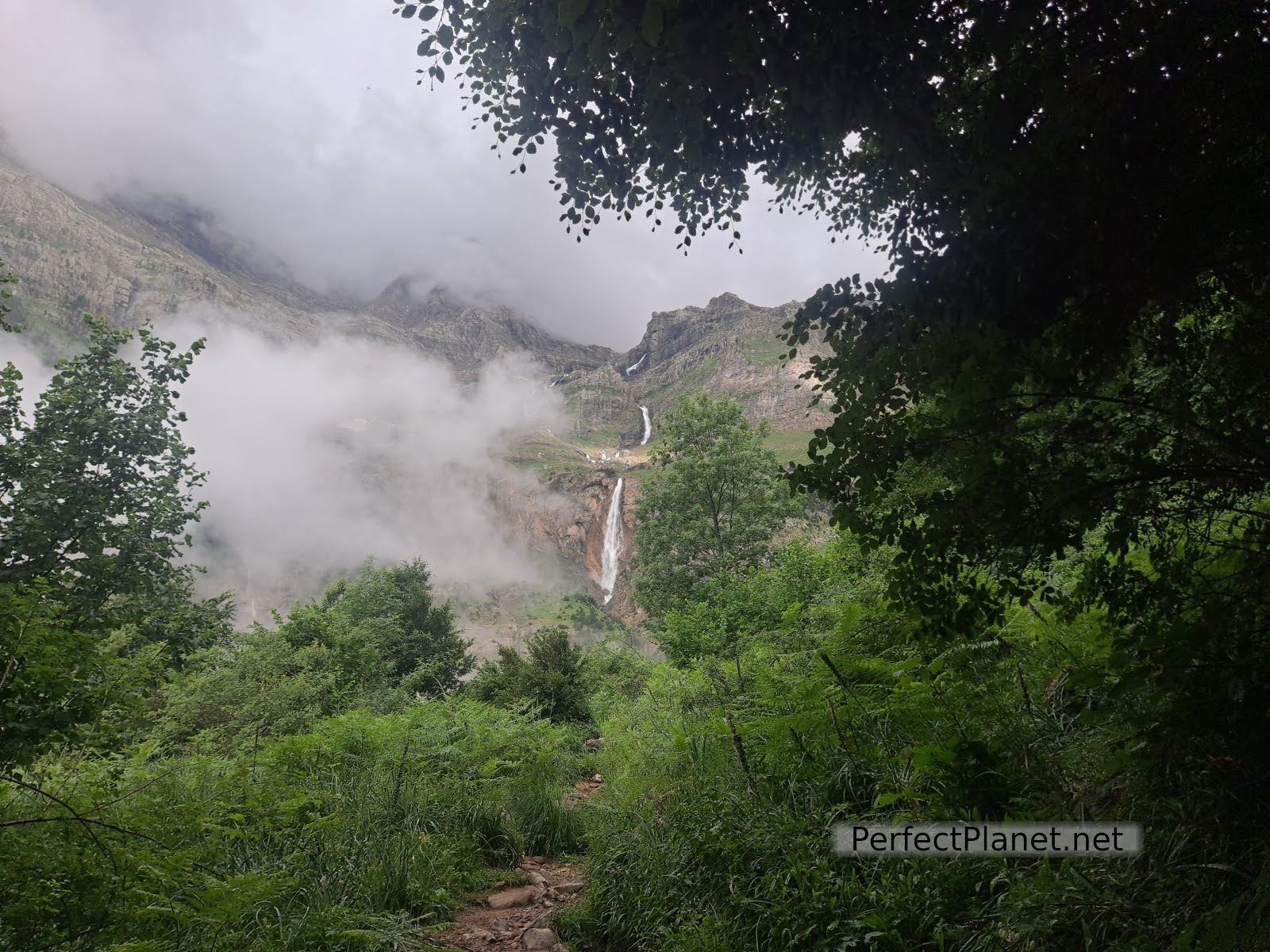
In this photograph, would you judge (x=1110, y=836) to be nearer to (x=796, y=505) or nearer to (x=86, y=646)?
(x=86, y=646)

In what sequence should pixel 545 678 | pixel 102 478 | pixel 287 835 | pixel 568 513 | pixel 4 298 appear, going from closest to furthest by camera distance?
pixel 287 835
pixel 4 298
pixel 102 478
pixel 545 678
pixel 568 513

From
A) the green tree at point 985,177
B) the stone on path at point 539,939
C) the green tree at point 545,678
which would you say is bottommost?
the green tree at point 545,678

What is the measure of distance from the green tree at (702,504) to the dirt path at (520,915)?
15.2 metres

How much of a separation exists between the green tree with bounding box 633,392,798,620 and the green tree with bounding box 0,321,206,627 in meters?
14.3

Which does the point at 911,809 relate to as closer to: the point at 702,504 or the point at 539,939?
the point at 539,939

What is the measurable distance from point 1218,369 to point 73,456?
15472mm

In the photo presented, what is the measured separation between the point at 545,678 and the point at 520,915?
1182 centimetres

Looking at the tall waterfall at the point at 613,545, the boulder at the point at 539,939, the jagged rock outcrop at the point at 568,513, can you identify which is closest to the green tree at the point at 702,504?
the boulder at the point at 539,939

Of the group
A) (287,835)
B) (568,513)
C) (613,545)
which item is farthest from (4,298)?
(568,513)

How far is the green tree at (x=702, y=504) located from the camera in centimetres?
2264

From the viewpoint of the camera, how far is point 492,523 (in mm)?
158875

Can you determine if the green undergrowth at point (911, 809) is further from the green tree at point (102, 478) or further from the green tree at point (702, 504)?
the green tree at point (702, 504)

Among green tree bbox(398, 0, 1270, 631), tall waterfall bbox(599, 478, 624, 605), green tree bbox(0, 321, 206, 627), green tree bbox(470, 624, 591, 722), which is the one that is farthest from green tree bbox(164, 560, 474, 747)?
tall waterfall bbox(599, 478, 624, 605)

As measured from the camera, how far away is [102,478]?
11578 mm
